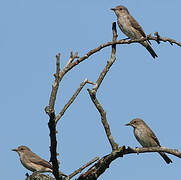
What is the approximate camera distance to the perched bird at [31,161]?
1248 centimetres

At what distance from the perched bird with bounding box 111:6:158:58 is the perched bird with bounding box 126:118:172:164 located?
3322 mm

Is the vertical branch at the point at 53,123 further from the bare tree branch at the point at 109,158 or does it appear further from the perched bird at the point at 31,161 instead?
the perched bird at the point at 31,161

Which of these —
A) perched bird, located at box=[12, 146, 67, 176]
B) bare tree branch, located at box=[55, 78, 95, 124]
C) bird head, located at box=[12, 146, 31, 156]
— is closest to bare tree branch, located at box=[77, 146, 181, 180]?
bare tree branch, located at box=[55, 78, 95, 124]

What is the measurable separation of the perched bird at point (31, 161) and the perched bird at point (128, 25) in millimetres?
5020

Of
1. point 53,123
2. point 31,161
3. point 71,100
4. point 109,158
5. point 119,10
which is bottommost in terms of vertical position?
point 109,158

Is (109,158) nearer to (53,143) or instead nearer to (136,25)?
(53,143)

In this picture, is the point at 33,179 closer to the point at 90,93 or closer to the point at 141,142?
the point at 90,93

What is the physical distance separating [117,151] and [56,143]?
3.13 feet

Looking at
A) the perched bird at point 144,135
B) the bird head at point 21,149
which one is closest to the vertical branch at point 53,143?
the perched bird at point 144,135

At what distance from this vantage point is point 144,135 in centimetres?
1281

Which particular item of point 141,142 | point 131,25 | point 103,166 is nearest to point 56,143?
point 103,166

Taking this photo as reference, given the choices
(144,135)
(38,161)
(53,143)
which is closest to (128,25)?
(144,135)

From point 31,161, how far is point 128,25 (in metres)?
5.57

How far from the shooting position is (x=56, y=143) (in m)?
6.10
